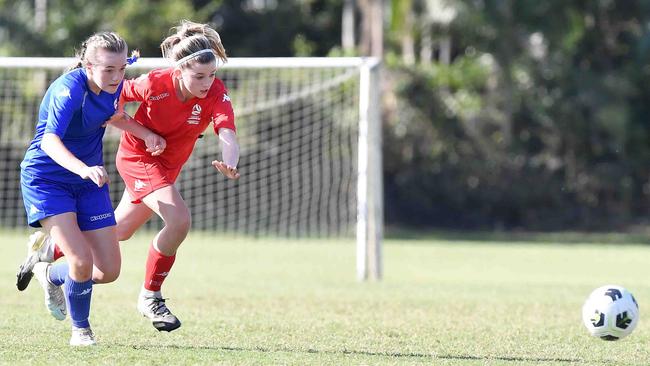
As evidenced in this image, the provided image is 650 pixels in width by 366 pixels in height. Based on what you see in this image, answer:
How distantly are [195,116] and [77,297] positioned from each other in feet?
4.71

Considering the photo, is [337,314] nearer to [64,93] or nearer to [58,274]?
[58,274]

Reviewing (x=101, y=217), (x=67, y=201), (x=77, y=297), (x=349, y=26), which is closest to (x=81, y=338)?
(x=77, y=297)

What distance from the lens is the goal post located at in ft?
71.0

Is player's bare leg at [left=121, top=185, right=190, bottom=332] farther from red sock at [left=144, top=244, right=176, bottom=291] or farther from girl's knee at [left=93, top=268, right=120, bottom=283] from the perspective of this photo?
girl's knee at [left=93, top=268, right=120, bottom=283]

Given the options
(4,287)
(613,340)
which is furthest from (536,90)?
(613,340)

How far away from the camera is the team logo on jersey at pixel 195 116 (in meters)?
7.37

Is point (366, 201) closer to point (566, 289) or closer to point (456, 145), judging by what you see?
point (566, 289)

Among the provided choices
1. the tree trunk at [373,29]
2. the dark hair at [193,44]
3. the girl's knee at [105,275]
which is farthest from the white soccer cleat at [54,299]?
the tree trunk at [373,29]

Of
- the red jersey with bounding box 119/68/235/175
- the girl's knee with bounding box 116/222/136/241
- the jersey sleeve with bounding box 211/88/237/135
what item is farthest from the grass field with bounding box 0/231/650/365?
the jersey sleeve with bounding box 211/88/237/135

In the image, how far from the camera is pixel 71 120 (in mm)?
6586

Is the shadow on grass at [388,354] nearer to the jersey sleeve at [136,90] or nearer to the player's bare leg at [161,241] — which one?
the player's bare leg at [161,241]

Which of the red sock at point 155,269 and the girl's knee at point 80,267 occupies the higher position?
the girl's knee at point 80,267

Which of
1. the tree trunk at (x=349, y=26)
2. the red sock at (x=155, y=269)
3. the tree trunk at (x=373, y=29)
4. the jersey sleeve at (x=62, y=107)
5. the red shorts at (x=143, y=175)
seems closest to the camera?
the jersey sleeve at (x=62, y=107)

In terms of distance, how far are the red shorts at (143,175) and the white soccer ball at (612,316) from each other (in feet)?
9.60
